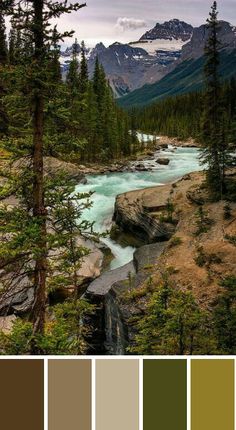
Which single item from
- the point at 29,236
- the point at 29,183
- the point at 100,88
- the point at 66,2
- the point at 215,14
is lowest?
the point at 29,236

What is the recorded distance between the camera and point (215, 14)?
3116cm

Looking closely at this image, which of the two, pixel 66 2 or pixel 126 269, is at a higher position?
pixel 66 2

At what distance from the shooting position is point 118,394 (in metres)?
8.18

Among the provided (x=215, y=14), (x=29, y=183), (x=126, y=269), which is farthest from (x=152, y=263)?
(x=215, y=14)

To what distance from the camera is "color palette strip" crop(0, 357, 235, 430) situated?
811 cm

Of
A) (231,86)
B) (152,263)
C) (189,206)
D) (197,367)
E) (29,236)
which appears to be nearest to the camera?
(197,367)

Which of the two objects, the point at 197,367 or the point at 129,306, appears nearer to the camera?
the point at 197,367

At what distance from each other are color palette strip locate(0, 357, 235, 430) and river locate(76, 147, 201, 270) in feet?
64.4

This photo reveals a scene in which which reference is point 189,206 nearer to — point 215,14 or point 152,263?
point 152,263

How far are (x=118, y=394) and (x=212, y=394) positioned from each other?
1736 mm

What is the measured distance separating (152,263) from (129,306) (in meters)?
5.09

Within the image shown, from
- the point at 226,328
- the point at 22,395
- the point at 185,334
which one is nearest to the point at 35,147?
the point at 22,395

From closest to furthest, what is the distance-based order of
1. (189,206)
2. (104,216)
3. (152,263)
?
(152,263)
(189,206)
(104,216)

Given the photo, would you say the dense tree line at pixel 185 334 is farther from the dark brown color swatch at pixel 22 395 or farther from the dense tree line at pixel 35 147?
the dark brown color swatch at pixel 22 395
